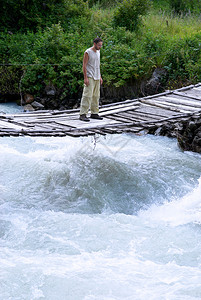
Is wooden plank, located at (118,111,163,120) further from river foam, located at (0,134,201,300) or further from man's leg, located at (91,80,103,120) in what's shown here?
river foam, located at (0,134,201,300)

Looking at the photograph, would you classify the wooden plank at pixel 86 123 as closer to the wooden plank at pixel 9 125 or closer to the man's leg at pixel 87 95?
the man's leg at pixel 87 95

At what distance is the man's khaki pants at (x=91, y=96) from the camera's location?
19.0 feet

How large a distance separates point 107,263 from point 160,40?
8.20 metres

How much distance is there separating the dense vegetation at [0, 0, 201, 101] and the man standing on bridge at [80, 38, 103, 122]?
14.8ft

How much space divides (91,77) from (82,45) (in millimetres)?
6436

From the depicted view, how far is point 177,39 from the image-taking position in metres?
11.3

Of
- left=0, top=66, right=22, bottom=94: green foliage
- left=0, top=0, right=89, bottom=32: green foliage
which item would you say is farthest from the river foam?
left=0, top=0, right=89, bottom=32: green foliage

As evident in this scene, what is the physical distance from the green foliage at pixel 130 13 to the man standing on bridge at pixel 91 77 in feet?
23.3

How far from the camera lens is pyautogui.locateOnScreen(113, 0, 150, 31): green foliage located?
12500 mm

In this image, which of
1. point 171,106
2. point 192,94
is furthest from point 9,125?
point 192,94

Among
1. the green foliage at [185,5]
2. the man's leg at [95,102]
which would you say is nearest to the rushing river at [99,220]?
the man's leg at [95,102]

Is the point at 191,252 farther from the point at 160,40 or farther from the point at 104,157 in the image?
the point at 160,40

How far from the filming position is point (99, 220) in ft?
18.0

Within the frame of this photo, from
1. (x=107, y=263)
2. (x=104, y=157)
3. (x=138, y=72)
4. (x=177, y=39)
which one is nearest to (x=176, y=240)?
(x=107, y=263)
